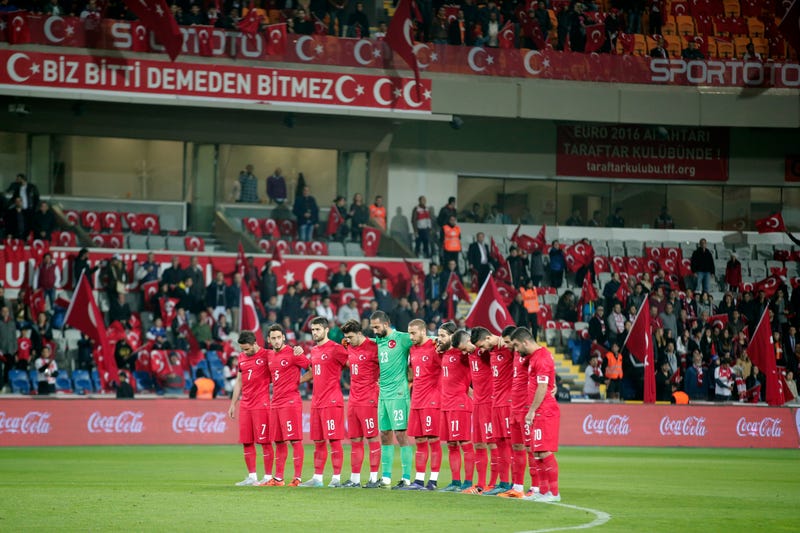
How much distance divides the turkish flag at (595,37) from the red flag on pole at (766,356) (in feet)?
41.4

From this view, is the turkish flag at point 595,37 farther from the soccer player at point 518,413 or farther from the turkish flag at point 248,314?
the soccer player at point 518,413

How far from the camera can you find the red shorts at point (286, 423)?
16.0m

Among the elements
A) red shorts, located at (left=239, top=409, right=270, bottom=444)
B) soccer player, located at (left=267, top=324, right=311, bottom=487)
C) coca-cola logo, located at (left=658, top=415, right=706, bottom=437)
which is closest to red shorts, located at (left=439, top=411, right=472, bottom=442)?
soccer player, located at (left=267, top=324, right=311, bottom=487)

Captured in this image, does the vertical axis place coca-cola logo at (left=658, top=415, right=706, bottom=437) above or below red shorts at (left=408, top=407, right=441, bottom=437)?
below

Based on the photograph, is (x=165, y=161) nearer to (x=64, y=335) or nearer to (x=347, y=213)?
(x=347, y=213)

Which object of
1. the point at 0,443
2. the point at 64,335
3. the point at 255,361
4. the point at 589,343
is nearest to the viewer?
the point at 255,361

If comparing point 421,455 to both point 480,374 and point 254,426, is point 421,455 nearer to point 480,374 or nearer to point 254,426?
point 480,374

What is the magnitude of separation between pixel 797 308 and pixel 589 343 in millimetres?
6536

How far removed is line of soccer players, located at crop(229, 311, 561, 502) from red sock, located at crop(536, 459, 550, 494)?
152 millimetres

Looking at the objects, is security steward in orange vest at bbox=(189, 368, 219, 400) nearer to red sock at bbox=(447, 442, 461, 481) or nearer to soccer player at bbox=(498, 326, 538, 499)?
red sock at bbox=(447, 442, 461, 481)

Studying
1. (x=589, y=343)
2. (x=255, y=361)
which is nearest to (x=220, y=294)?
(x=589, y=343)

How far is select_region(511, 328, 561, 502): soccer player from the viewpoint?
45.9 ft

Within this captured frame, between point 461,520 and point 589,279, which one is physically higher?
point 589,279

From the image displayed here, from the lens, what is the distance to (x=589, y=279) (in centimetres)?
3422
